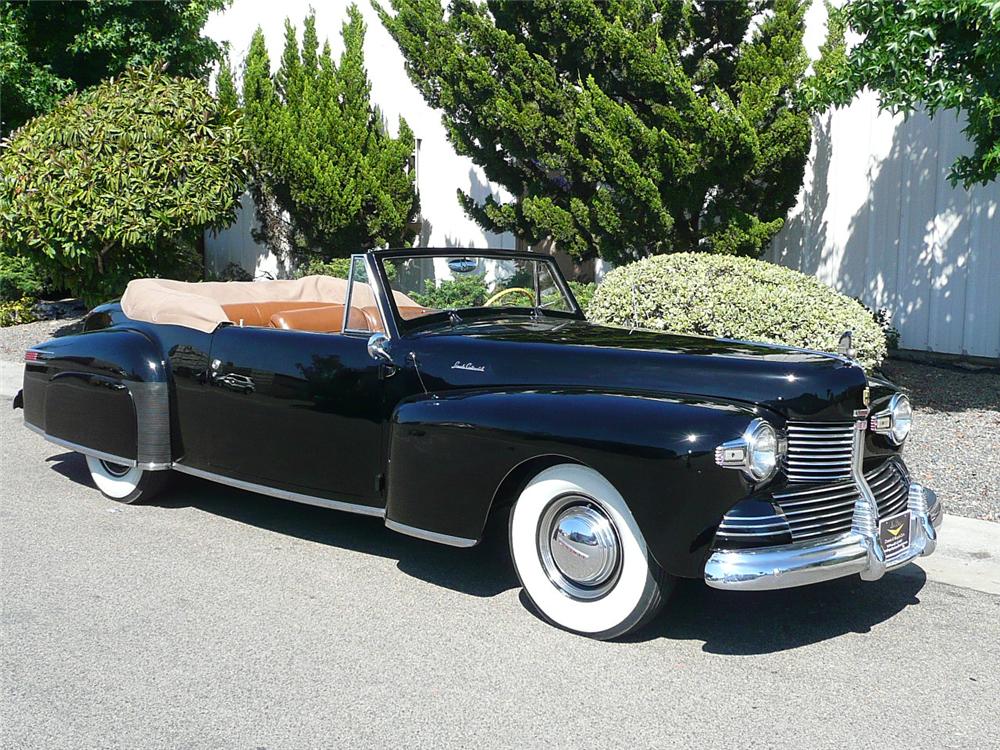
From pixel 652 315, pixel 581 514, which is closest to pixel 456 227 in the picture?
pixel 652 315

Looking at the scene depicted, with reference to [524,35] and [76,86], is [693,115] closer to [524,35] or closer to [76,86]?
[524,35]

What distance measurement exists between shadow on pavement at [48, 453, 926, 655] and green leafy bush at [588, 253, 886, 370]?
116 inches

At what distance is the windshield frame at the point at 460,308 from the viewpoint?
466cm

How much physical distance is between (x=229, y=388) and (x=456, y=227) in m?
9.01

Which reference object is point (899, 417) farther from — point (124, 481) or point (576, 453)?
point (124, 481)

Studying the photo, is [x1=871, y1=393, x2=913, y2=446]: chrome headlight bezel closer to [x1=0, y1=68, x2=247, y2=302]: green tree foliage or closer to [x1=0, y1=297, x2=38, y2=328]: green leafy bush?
[x1=0, y1=68, x2=247, y2=302]: green tree foliage

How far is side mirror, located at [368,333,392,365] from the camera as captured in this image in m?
4.47

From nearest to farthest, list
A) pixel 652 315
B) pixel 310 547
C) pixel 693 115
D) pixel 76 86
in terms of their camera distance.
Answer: pixel 310 547
pixel 652 315
pixel 693 115
pixel 76 86

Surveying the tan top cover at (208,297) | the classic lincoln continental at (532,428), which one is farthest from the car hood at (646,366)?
the tan top cover at (208,297)

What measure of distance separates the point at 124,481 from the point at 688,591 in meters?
3.28

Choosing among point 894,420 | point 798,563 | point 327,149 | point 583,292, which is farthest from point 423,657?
point 327,149

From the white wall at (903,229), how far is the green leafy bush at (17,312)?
34.7 feet

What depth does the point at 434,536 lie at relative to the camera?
162 inches

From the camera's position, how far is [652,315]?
7.85 meters
